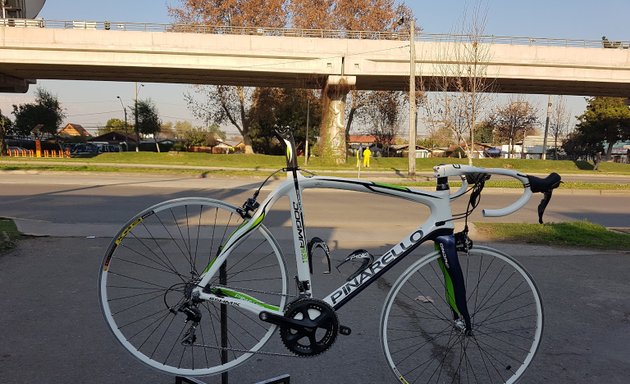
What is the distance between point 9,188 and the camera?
14914 millimetres

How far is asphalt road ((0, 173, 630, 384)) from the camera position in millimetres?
3301

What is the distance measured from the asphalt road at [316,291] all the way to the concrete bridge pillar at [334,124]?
25339 millimetres

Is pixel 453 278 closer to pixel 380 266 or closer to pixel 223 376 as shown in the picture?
pixel 380 266

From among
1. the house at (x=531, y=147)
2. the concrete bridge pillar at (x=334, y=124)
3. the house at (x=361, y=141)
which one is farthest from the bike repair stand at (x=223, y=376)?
the house at (x=531, y=147)

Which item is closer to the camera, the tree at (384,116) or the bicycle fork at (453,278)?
the bicycle fork at (453,278)

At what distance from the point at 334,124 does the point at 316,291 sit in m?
31.7

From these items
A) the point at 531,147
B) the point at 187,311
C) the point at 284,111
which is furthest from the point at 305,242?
the point at 531,147

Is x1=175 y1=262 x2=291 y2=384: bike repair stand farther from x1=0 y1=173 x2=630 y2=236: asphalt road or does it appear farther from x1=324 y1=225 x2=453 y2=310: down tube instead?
x1=0 y1=173 x2=630 y2=236: asphalt road

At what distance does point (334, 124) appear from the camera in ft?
118

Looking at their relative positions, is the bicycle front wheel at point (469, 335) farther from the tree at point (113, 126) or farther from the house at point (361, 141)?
the tree at point (113, 126)

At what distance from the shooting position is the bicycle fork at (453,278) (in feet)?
9.39

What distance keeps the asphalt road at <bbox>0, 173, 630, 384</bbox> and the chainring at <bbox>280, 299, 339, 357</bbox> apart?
0.51m

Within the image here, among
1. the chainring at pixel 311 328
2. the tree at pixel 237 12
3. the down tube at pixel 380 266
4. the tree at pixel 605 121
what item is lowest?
the chainring at pixel 311 328

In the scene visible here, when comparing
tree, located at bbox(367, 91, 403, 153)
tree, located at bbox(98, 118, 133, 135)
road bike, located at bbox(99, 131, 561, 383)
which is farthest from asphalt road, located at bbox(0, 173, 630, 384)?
tree, located at bbox(98, 118, 133, 135)
